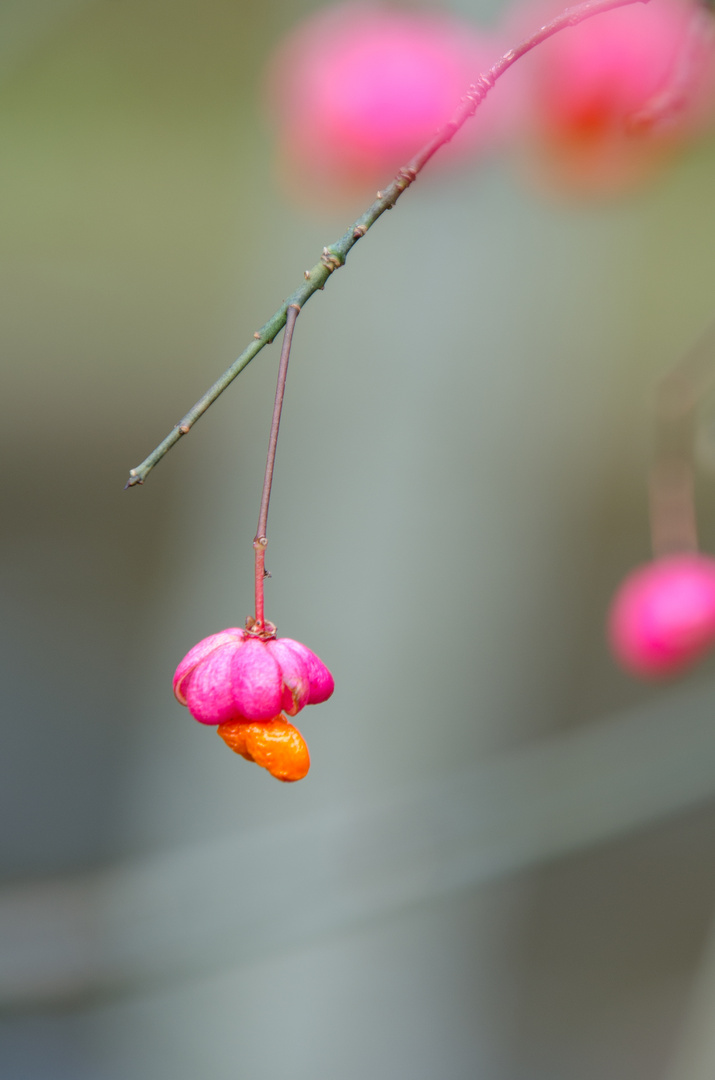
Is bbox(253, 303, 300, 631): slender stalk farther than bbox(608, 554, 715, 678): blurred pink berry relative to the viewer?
No

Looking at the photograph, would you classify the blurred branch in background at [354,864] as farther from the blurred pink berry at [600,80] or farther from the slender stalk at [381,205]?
the slender stalk at [381,205]

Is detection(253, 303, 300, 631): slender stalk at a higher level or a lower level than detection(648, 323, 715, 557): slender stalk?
lower

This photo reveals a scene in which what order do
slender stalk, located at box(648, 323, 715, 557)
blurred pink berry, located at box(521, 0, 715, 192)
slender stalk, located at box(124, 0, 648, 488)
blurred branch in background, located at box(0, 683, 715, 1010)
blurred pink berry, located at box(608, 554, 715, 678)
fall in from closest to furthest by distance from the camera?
slender stalk, located at box(124, 0, 648, 488), slender stalk, located at box(648, 323, 715, 557), blurred pink berry, located at box(608, 554, 715, 678), blurred pink berry, located at box(521, 0, 715, 192), blurred branch in background, located at box(0, 683, 715, 1010)

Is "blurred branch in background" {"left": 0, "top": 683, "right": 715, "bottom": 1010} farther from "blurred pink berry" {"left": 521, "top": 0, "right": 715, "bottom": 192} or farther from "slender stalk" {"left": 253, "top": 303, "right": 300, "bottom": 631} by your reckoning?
"slender stalk" {"left": 253, "top": 303, "right": 300, "bottom": 631}

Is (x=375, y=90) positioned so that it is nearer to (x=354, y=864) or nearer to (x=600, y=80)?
(x=600, y=80)

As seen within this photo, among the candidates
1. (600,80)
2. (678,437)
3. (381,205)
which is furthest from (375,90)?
(381,205)

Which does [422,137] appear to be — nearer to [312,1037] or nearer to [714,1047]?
[714,1047]

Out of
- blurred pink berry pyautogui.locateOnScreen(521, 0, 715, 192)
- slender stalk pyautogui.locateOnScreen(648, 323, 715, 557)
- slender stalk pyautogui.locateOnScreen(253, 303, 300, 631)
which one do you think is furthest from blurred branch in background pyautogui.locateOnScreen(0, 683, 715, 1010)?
slender stalk pyautogui.locateOnScreen(253, 303, 300, 631)
